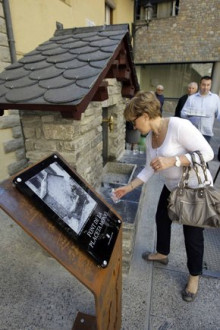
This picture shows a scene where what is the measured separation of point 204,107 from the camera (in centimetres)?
408

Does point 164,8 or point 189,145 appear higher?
point 164,8

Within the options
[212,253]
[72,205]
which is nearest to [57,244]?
[72,205]

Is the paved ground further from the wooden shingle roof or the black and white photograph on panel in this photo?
the wooden shingle roof

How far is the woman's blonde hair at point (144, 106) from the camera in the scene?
1.65 m

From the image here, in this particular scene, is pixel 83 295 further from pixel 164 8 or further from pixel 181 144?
pixel 164 8

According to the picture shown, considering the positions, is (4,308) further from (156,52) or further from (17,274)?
(156,52)

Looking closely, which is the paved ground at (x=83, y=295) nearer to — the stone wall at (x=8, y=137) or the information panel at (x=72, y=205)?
the information panel at (x=72, y=205)

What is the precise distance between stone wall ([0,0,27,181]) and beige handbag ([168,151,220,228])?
2.91 m

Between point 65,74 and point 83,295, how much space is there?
2.24 metres

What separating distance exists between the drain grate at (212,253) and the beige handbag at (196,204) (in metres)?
1.08

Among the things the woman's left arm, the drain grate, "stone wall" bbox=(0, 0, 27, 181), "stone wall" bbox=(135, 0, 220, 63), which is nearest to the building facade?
"stone wall" bbox=(135, 0, 220, 63)

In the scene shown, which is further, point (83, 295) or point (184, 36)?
point (184, 36)

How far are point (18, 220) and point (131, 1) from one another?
13.1m

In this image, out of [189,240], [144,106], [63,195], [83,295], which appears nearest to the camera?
[63,195]
